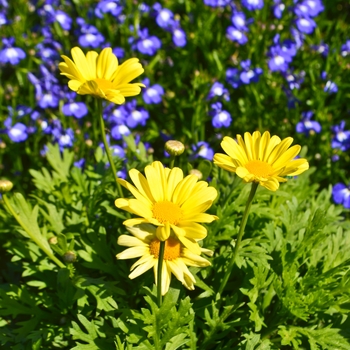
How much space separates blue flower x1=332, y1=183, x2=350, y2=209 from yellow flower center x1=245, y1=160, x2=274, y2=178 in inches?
62.6

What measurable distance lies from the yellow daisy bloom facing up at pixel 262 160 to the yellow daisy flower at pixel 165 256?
0.99ft

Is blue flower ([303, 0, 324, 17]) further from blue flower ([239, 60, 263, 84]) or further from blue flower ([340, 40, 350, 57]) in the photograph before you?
blue flower ([239, 60, 263, 84])

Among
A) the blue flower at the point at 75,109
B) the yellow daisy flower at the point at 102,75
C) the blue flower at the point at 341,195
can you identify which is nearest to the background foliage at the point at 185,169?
the blue flower at the point at 75,109

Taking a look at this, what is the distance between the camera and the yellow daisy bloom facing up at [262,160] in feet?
5.64

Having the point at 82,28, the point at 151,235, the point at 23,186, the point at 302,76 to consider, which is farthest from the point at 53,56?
the point at 151,235

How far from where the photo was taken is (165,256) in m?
1.86

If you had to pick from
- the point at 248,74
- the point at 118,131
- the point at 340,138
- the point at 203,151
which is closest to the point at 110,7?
→ the point at 118,131

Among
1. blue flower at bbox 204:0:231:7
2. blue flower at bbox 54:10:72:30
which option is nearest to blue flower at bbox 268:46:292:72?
blue flower at bbox 204:0:231:7

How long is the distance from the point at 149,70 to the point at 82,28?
1.89 ft

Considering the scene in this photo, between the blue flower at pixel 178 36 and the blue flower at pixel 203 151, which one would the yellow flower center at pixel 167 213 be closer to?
the blue flower at pixel 203 151

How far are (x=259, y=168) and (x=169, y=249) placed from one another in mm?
418

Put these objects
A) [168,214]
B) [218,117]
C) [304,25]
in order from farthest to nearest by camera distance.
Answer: [304,25], [218,117], [168,214]

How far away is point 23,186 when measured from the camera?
3.76m

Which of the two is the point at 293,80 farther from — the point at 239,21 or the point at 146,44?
the point at 146,44
